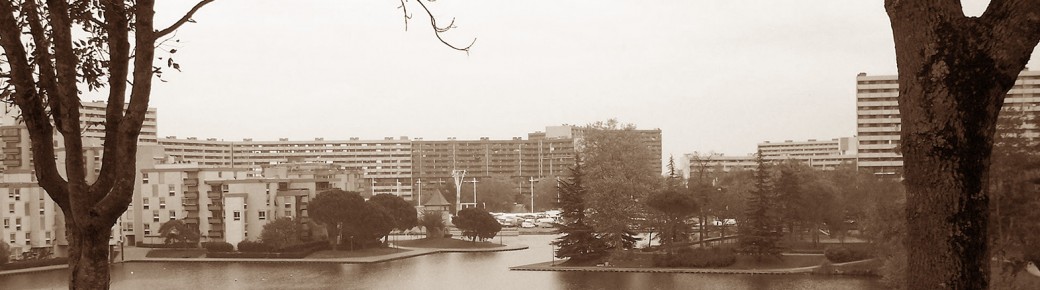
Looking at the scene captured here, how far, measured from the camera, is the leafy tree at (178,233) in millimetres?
55719

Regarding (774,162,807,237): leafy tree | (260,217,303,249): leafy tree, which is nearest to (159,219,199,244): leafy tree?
(260,217,303,249): leafy tree

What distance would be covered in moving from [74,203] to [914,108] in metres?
3.96

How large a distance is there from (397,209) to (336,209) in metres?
6.25

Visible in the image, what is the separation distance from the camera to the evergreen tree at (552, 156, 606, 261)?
45250 millimetres

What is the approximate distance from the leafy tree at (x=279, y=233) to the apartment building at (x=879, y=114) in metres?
50.0

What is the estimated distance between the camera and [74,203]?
195 inches

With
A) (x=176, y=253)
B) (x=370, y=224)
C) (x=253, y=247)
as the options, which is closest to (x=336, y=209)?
(x=370, y=224)

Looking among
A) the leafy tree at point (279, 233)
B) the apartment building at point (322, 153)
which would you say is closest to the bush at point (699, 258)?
the leafy tree at point (279, 233)

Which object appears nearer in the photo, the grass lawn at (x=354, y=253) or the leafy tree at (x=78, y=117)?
the leafy tree at (x=78, y=117)

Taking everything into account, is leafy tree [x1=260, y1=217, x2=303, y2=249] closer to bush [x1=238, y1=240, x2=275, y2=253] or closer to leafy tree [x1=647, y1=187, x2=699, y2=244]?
bush [x1=238, y1=240, x2=275, y2=253]

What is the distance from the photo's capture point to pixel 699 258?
138 ft

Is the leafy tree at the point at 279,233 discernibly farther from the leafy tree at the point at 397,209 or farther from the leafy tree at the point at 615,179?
the leafy tree at the point at 615,179

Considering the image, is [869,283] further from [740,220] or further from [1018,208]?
[740,220]

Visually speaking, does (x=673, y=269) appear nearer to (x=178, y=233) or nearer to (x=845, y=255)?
(x=845, y=255)
